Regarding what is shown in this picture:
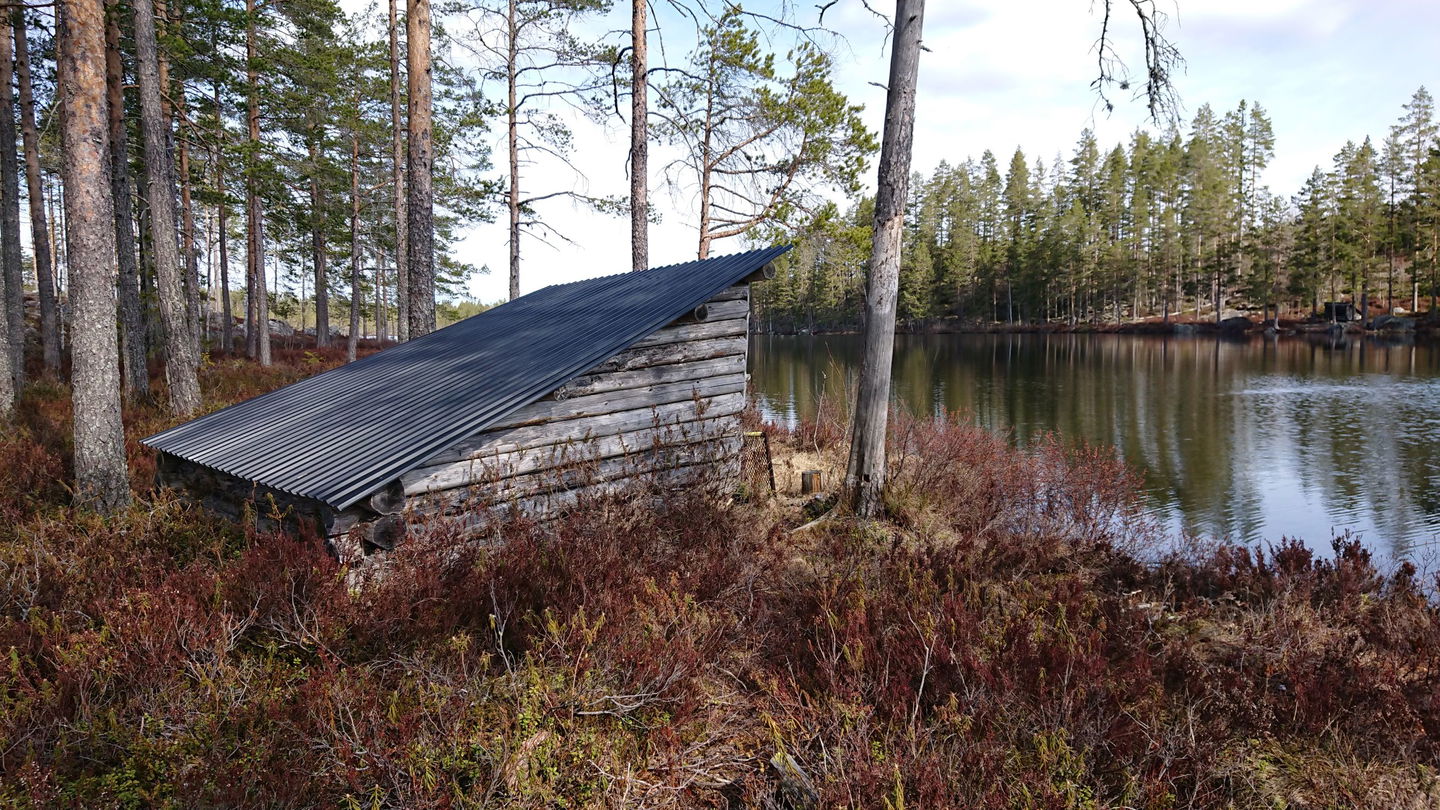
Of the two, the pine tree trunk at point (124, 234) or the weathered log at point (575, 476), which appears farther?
the pine tree trunk at point (124, 234)

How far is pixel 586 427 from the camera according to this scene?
702 cm

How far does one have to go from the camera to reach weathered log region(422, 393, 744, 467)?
6145 millimetres

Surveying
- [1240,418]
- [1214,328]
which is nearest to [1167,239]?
[1214,328]

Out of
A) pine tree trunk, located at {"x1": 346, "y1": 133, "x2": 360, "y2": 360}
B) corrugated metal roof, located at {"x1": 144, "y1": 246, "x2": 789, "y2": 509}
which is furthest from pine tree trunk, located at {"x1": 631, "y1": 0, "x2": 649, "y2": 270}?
Result: pine tree trunk, located at {"x1": 346, "y1": 133, "x2": 360, "y2": 360}

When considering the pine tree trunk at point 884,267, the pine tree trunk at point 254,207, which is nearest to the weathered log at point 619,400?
the pine tree trunk at point 884,267

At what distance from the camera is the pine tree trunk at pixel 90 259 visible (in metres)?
7.02

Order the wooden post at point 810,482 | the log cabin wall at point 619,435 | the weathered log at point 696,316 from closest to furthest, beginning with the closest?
the log cabin wall at point 619,435
the weathered log at point 696,316
the wooden post at point 810,482

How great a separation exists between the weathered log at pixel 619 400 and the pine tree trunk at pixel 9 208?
42.7 feet

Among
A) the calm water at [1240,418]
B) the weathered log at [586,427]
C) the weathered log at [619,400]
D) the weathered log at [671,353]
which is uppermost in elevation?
the weathered log at [671,353]

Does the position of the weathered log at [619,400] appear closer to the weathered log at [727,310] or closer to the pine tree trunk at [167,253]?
the weathered log at [727,310]

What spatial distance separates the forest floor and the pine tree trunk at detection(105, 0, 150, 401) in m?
9.18

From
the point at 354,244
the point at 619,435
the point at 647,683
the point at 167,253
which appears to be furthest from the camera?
Result: the point at 354,244

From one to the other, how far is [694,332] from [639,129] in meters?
9.32

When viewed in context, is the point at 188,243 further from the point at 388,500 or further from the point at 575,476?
the point at 388,500
